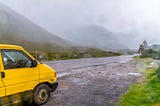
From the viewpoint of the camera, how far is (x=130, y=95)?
9.67m

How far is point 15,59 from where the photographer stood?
24.3 ft

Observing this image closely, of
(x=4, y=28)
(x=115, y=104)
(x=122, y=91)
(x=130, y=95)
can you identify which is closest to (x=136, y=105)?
(x=115, y=104)

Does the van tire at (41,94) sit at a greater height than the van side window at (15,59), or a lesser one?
lesser

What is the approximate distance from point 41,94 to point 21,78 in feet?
4.39

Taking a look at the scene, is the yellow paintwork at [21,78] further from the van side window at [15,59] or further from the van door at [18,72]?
the van side window at [15,59]

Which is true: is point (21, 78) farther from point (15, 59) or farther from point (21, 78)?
point (15, 59)

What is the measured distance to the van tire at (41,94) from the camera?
7957 mm

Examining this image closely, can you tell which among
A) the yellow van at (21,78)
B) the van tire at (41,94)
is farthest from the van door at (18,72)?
the van tire at (41,94)

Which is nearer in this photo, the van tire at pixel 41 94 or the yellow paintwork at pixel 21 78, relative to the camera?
the yellow paintwork at pixel 21 78

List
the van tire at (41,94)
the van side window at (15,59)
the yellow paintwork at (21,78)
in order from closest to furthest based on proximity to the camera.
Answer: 1. the yellow paintwork at (21,78)
2. the van side window at (15,59)
3. the van tire at (41,94)

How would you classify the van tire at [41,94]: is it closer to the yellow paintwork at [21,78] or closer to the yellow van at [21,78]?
the yellow van at [21,78]

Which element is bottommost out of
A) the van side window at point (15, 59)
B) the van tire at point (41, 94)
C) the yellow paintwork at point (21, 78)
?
the van tire at point (41, 94)

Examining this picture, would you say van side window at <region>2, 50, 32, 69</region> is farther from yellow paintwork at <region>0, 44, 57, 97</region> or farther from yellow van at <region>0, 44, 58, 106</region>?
yellow paintwork at <region>0, 44, 57, 97</region>

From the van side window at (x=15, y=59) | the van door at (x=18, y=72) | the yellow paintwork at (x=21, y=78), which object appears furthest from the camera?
the van side window at (x=15, y=59)
